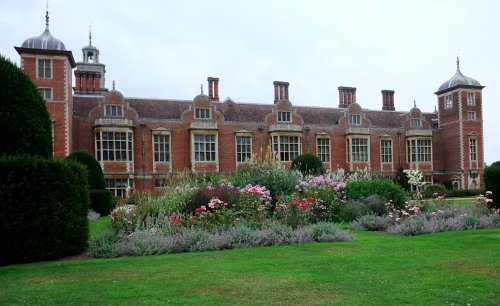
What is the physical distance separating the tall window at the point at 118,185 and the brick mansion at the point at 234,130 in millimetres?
55

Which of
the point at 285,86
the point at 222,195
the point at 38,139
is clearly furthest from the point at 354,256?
the point at 285,86

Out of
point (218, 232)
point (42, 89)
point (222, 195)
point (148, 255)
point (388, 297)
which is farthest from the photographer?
point (42, 89)

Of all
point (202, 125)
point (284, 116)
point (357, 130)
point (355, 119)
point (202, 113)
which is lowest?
point (357, 130)

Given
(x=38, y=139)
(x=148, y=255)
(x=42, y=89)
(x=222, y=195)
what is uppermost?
(x=42, y=89)

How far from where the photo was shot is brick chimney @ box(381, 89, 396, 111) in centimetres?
3672

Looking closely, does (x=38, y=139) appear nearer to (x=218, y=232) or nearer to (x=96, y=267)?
(x=96, y=267)

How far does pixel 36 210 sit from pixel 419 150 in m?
30.7

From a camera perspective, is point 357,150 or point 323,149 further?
point 357,150

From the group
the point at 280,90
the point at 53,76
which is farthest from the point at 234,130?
the point at 53,76

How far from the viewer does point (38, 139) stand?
823cm

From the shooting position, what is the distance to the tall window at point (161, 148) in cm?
2786

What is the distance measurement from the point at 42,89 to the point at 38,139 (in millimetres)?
18123

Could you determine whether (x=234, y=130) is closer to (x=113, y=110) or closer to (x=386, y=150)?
(x=113, y=110)

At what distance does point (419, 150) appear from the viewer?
112 ft
